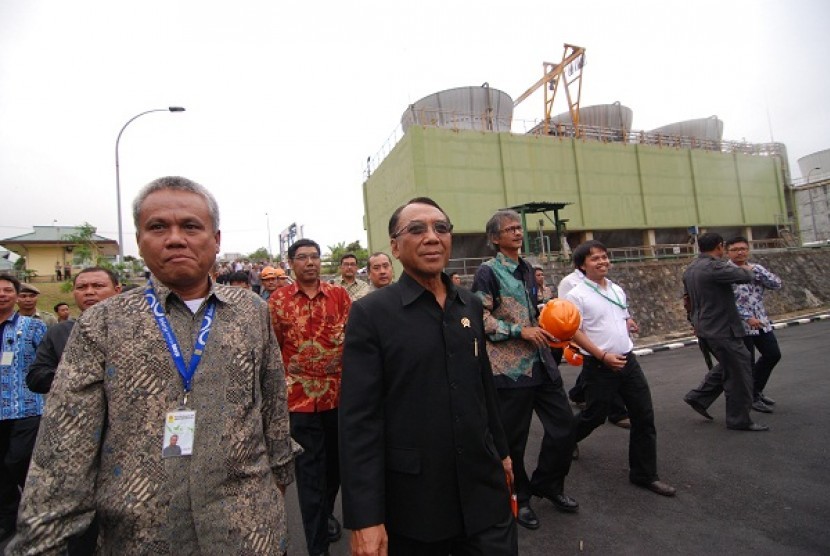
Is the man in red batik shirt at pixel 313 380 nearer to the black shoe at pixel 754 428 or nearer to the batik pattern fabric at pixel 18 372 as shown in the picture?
the batik pattern fabric at pixel 18 372

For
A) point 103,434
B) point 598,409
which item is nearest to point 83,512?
point 103,434

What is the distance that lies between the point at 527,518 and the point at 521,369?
1105 millimetres

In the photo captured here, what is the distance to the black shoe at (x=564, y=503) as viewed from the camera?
10.5 feet

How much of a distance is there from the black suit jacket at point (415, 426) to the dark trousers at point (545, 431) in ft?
4.30

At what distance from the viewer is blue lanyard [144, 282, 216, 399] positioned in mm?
1432

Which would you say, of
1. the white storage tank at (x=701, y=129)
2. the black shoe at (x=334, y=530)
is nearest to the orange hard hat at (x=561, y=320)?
the black shoe at (x=334, y=530)

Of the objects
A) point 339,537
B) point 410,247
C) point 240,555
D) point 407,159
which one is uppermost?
point 407,159

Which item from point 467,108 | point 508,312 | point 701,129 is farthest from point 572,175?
point 508,312

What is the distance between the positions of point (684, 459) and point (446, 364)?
11.7 feet

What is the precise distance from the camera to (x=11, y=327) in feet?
12.2

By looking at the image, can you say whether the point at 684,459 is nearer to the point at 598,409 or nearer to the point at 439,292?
the point at 598,409

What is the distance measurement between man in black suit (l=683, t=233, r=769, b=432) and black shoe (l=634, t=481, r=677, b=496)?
1.87 m

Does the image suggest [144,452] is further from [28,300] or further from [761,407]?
[761,407]

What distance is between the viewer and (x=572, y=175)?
24.6 meters
